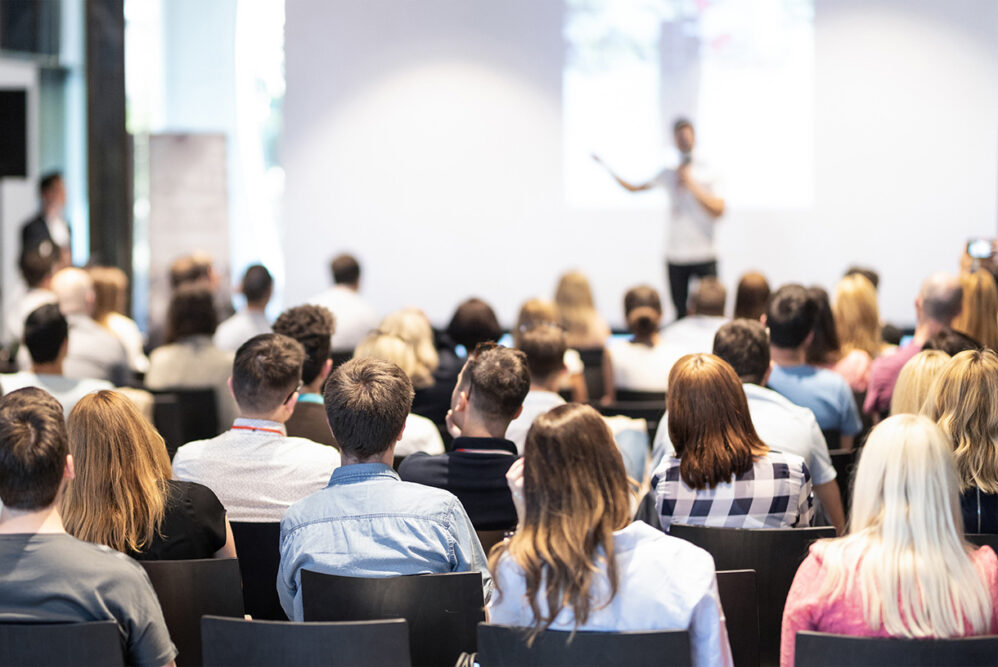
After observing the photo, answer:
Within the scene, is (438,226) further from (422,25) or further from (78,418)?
(78,418)

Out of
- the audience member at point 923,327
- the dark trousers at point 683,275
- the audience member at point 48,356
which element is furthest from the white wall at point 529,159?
the audience member at point 48,356

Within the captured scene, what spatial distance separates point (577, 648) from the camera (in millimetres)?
1795

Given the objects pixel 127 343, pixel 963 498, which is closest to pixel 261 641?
pixel 963 498

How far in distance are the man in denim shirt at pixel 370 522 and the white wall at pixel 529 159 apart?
712cm

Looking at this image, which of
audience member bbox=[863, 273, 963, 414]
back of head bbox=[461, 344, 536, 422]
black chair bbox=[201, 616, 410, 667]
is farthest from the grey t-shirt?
audience member bbox=[863, 273, 963, 414]

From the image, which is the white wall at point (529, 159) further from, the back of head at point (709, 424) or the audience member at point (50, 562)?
the audience member at point (50, 562)

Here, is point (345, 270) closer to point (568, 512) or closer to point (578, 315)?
point (578, 315)

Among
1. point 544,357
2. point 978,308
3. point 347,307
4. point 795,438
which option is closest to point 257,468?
point 544,357

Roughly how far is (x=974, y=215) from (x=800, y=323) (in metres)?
5.89

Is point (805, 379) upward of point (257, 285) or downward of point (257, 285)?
downward

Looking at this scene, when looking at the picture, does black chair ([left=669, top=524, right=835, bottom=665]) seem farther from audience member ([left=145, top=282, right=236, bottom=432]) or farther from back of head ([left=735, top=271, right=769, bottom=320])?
audience member ([left=145, top=282, right=236, bottom=432])

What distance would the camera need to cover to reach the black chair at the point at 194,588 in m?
2.27

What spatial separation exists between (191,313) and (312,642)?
3.44 metres

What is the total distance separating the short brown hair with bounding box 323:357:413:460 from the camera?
7.82ft
